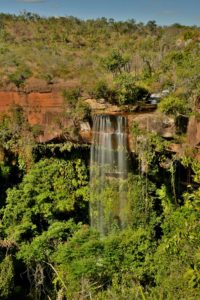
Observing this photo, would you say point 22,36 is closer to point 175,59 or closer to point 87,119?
point 175,59

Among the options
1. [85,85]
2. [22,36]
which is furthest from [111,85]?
[22,36]

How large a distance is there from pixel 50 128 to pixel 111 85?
2.72 m

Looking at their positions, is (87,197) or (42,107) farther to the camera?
(42,107)

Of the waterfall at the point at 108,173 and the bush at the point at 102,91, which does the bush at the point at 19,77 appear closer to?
the bush at the point at 102,91

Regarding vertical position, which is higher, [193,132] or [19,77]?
[19,77]

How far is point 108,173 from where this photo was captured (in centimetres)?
1823

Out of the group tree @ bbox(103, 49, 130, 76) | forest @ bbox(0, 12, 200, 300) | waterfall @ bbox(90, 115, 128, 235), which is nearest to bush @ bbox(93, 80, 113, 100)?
forest @ bbox(0, 12, 200, 300)

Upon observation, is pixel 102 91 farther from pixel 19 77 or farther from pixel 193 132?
pixel 19 77

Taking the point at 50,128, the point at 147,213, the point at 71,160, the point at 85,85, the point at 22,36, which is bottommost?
the point at 147,213

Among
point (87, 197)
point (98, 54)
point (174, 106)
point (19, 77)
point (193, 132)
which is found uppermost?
point (98, 54)

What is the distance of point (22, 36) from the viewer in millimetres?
35562

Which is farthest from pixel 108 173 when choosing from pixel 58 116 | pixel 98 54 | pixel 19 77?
pixel 98 54

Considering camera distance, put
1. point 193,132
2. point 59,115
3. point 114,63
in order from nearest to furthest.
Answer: point 193,132 < point 59,115 < point 114,63

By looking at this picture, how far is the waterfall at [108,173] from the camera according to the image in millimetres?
17609
